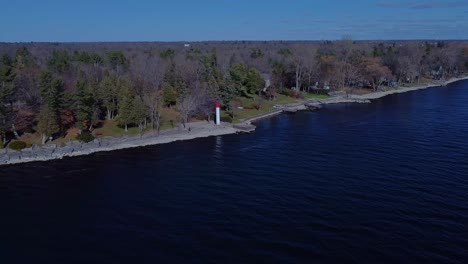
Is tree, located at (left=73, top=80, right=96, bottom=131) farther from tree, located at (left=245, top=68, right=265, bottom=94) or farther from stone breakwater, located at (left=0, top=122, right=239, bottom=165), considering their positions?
tree, located at (left=245, top=68, right=265, bottom=94)

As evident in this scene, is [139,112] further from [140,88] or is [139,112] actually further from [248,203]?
[248,203]

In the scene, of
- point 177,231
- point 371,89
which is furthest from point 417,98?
point 177,231

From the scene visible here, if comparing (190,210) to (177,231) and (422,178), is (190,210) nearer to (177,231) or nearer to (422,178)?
(177,231)

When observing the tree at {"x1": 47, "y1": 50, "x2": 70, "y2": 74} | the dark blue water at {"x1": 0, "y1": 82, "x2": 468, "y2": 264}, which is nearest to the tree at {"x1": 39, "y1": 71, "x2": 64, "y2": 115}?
the dark blue water at {"x1": 0, "y1": 82, "x2": 468, "y2": 264}

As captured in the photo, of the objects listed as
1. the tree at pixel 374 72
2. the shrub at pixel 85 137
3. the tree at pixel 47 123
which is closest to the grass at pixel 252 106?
the shrub at pixel 85 137

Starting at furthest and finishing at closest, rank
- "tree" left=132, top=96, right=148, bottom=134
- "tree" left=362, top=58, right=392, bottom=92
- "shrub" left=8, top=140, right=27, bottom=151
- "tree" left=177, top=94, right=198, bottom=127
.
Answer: "tree" left=362, top=58, right=392, bottom=92 → "tree" left=177, top=94, right=198, bottom=127 → "tree" left=132, top=96, right=148, bottom=134 → "shrub" left=8, top=140, right=27, bottom=151

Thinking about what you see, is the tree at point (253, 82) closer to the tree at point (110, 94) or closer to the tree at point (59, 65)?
the tree at point (110, 94)
